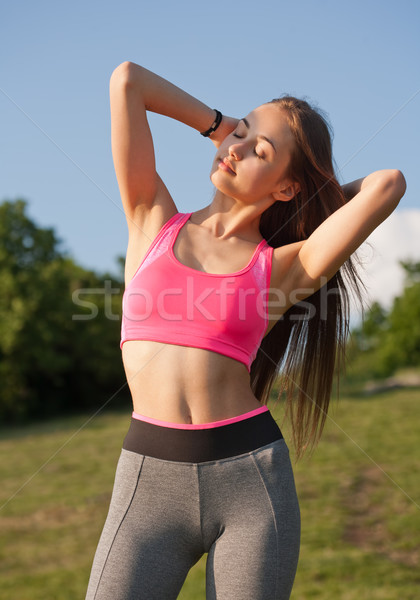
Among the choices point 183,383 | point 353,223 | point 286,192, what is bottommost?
point 183,383

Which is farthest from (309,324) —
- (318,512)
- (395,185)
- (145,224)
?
(318,512)

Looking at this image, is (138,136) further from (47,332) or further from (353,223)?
(47,332)

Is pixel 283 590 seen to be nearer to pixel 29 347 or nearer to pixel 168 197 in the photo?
pixel 168 197

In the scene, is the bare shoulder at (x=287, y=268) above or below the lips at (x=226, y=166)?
below

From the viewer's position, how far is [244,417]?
1881 millimetres

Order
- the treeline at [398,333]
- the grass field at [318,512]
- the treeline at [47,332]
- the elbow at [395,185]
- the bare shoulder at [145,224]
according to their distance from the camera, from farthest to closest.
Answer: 1. the treeline at [398,333]
2. the treeline at [47,332]
3. the grass field at [318,512]
4. the bare shoulder at [145,224]
5. the elbow at [395,185]

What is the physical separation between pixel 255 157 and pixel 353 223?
433 millimetres

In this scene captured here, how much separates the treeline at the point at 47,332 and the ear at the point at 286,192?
919 inches

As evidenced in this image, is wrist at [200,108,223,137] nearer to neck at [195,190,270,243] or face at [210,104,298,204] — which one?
face at [210,104,298,204]

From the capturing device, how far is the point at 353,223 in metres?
1.94

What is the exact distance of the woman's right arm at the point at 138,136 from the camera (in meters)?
2.04

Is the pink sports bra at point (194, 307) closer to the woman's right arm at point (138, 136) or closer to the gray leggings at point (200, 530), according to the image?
the woman's right arm at point (138, 136)

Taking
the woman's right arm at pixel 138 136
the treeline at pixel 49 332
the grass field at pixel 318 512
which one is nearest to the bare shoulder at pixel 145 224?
the woman's right arm at pixel 138 136

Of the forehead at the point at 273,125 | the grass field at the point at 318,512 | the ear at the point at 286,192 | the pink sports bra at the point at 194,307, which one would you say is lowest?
the grass field at the point at 318,512
